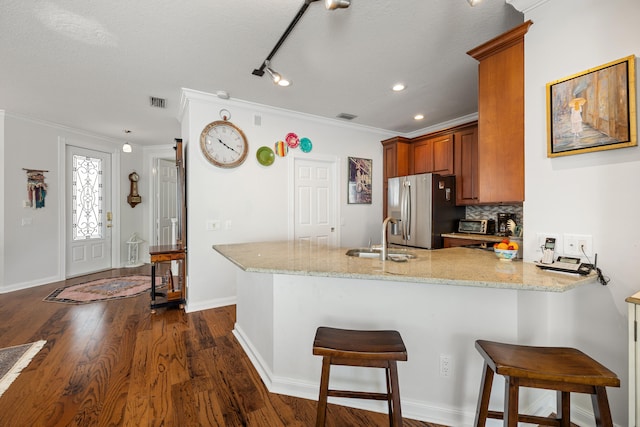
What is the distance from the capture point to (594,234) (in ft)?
4.89

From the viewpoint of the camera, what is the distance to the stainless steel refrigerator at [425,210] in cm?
375

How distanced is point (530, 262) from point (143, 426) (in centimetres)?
239

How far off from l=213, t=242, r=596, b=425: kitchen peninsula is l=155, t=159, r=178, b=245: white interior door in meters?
4.91

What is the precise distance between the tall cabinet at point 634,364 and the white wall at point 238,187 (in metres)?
3.28

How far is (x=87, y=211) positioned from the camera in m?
5.11

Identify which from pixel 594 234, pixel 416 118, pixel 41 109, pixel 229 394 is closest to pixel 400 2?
pixel 594 234

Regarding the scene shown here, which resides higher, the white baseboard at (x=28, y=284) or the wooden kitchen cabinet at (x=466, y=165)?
the wooden kitchen cabinet at (x=466, y=165)

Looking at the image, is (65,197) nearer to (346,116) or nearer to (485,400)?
(346,116)

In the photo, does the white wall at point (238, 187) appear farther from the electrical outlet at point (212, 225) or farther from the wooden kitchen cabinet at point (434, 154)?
the wooden kitchen cabinet at point (434, 154)

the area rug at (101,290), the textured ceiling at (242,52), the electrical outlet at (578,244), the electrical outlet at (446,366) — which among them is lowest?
the area rug at (101,290)

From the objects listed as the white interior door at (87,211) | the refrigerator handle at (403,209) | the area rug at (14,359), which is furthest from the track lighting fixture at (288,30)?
the white interior door at (87,211)

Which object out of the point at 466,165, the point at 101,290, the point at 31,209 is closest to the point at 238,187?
the point at 101,290

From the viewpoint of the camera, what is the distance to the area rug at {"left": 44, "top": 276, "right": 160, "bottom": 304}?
371 centimetres

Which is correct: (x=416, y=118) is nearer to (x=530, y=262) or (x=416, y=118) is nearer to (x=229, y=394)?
(x=530, y=262)
